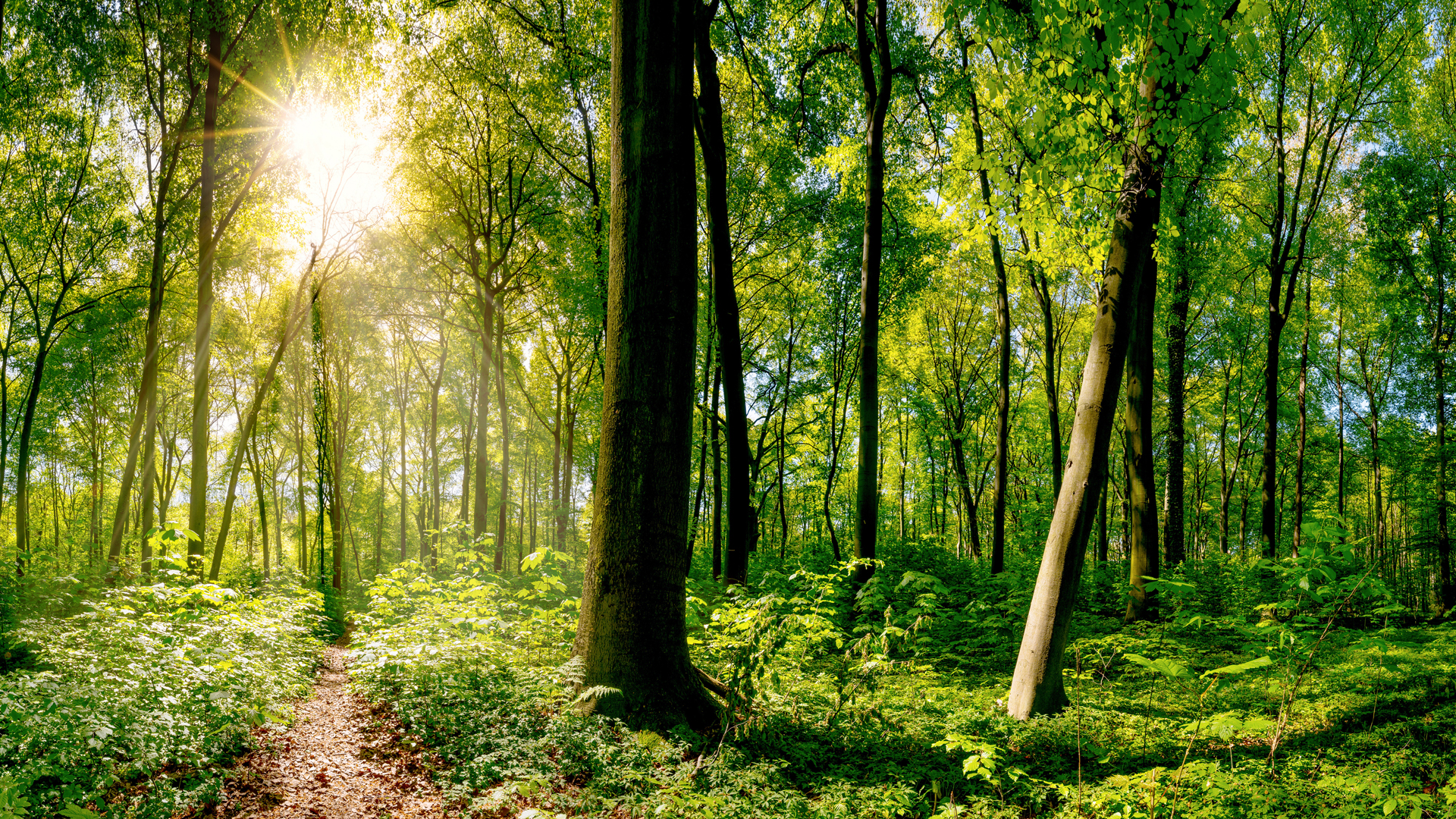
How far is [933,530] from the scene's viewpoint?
34219 mm

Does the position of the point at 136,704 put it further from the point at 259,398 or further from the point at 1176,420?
the point at 1176,420

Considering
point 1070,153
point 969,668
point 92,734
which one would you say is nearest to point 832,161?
Result: point 1070,153

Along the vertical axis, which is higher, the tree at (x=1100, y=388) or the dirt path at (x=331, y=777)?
the tree at (x=1100, y=388)

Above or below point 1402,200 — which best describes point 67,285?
below

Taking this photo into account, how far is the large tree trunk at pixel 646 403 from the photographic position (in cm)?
435

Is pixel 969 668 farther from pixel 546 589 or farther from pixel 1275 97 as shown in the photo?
pixel 1275 97

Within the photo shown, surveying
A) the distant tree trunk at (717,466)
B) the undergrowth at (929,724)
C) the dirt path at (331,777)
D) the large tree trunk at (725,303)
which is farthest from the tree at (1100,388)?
the distant tree trunk at (717,466)

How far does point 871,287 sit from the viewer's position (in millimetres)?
8812

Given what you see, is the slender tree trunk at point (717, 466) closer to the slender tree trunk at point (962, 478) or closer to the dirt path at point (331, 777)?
the slender tree trunk at point (962, 478)

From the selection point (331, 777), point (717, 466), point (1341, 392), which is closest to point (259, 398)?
point (717, 466)

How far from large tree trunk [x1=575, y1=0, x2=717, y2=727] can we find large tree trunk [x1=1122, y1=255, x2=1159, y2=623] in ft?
24.8

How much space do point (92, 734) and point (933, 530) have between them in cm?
3510

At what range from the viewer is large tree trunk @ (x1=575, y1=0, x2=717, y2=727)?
435 cm

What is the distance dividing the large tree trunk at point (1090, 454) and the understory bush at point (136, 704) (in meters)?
5.51
